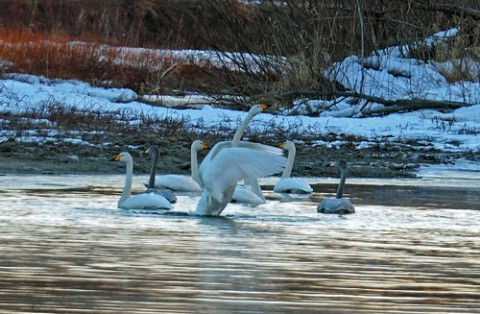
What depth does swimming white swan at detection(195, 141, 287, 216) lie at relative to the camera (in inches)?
392

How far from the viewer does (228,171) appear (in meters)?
9.99

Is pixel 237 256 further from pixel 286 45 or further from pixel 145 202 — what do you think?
pixel 286 45

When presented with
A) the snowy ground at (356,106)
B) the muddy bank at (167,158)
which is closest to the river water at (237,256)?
the muddy bank at (167,158)

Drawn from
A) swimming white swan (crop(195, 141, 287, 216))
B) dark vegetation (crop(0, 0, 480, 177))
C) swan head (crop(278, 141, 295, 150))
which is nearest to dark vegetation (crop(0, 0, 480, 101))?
dark vegetation (crop(0, 0, 480, 177))

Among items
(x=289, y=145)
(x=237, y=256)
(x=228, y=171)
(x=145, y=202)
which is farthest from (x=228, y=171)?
(x=289, y=145)

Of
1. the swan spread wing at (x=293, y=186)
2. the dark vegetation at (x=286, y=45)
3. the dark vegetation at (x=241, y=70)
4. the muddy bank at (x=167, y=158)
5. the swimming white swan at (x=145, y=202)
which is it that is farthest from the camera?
the dark vegetation at (x=286, y=45)

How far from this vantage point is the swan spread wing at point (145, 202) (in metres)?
10.1

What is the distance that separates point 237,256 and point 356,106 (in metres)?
13.5

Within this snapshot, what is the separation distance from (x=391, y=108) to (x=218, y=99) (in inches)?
129

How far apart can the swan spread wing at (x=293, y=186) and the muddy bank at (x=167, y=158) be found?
235cm

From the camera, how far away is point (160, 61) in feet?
89.8

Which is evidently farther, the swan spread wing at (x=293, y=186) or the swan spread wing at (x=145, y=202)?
the swan spread wing at (x=293, y=186)

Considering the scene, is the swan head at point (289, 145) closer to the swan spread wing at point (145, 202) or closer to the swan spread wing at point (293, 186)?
the swan spread wing at point (293, 186)

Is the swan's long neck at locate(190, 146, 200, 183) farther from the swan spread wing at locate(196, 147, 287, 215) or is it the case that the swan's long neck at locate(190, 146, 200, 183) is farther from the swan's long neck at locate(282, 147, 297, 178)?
the swan spread wing at locate(196, 147, 287, 215)
